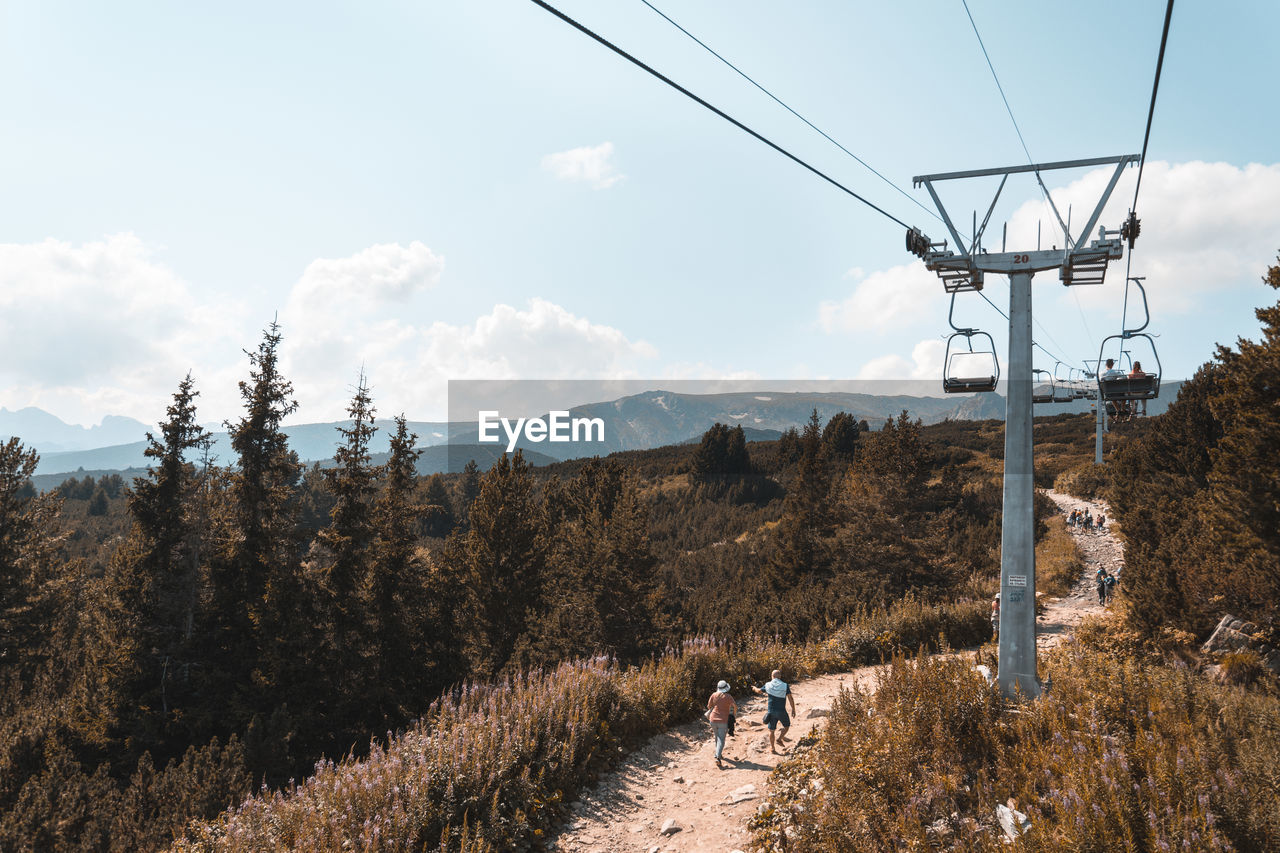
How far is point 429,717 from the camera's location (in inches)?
355

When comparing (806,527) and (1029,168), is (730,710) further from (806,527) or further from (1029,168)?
(806,527)

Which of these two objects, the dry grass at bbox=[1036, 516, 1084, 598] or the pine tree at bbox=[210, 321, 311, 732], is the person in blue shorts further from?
the dry grass at bbox=[1036, 516, 1084, 598]

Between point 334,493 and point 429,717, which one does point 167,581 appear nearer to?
point 334,493

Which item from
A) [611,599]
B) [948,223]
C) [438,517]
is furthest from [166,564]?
[438,517]

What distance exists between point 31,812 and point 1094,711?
15.6 meters

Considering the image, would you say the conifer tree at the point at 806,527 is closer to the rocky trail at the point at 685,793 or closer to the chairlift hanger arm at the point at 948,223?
the rocky trail at the point at 685,793

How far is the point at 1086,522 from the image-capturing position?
118 ft

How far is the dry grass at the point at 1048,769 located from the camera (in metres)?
4.17

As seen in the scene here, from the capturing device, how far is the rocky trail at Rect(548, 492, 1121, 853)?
21.7 feet

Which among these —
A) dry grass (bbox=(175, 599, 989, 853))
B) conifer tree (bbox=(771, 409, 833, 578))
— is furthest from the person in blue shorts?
conifer tree (bbox=(771, 409, 833, 578))

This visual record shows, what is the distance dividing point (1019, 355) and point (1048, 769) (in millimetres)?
5644

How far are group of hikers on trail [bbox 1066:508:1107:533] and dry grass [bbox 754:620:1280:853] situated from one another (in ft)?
114

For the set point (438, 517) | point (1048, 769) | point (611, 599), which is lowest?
point (438, 517)

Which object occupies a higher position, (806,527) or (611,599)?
(806,527)
